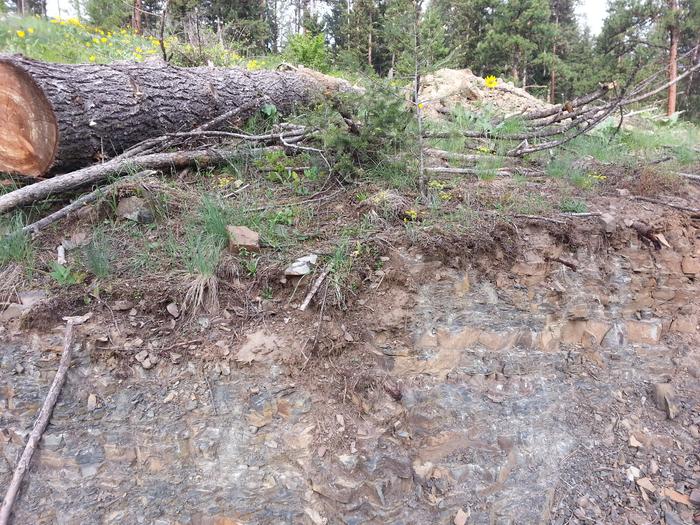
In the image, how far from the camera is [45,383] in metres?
2.17

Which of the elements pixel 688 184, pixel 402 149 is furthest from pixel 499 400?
pixel 688 184

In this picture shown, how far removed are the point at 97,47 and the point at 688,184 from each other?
795 centimetres

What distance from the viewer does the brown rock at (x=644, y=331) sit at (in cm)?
320

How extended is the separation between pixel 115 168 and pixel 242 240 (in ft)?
3.89

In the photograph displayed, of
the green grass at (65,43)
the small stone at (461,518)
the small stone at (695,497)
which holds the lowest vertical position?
the small stone at (695,497)

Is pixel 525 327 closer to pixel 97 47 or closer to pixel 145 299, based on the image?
pixel 145 299

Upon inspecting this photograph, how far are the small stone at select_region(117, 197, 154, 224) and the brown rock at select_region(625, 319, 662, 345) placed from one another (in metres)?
3.39

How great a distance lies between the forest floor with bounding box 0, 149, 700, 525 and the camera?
217cm

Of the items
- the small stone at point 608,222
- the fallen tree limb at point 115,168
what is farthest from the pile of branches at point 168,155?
the small stone at point 608,222

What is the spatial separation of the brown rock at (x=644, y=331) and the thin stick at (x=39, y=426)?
3.52 m

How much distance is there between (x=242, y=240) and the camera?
255 cm

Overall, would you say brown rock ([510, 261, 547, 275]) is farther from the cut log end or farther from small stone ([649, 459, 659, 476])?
the cut log end

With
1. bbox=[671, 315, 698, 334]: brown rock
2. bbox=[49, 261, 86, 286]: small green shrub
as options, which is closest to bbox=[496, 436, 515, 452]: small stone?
bbox=[671, 315, 698, 334]: brown rock

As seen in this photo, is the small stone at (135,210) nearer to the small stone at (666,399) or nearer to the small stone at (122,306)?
the small stone at (122,306)
